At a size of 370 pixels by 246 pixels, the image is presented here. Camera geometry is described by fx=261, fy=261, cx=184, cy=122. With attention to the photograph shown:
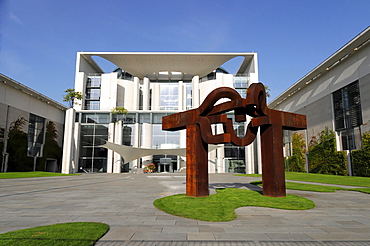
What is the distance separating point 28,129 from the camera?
33844mm

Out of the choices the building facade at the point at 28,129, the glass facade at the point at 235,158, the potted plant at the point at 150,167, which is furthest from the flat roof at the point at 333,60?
the building facade at the point at 28,129

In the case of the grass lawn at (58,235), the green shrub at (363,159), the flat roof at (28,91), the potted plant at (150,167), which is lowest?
the potted plant at (150,167)

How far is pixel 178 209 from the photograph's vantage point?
6.70 meters

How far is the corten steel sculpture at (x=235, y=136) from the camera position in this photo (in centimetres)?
861

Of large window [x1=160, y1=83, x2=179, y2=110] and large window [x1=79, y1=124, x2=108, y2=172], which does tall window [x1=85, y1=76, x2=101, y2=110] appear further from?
large window [x1=160, y1=83, x2=179, y2=110]

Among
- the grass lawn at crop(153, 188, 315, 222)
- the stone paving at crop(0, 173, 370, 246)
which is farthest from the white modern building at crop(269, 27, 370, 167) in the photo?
the stone paving at crop(0, 173, 370, 246)

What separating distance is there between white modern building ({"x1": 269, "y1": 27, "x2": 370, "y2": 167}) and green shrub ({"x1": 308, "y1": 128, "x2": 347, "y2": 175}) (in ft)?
2.26

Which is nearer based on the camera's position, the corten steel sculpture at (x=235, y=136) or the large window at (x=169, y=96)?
the corten steel sculpture at (x=235, y=136)

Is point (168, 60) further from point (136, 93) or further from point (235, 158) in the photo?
point (235, 158)

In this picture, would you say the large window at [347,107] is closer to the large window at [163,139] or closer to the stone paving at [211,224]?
the stone paving at [211,224]

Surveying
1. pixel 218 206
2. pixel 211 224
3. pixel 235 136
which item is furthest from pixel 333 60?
pixel 211 224

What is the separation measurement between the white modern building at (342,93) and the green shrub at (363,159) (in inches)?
38.7

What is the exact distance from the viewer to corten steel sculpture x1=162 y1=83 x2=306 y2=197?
8.61m

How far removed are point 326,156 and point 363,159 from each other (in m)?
5.44
